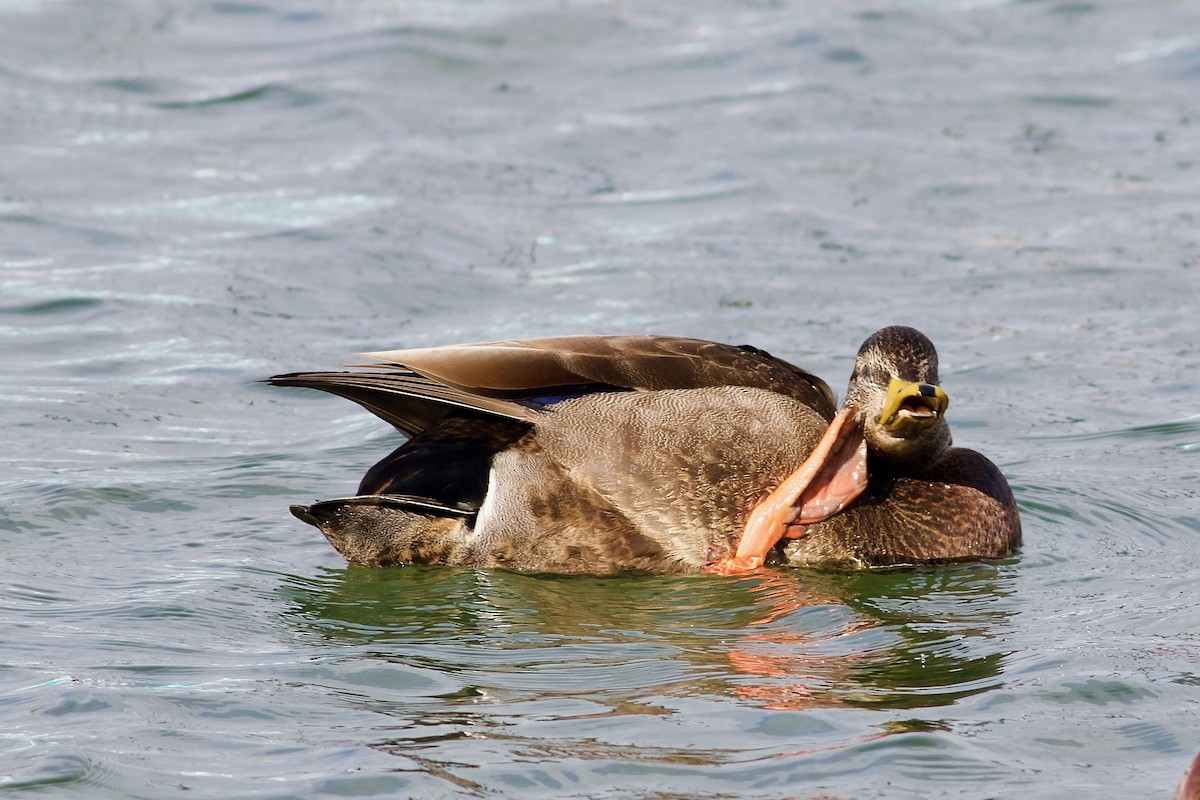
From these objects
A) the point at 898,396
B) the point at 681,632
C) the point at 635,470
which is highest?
the point at 898,396

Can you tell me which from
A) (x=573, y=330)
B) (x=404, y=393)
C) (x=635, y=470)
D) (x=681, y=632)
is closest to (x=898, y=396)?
(x=635, y=470)

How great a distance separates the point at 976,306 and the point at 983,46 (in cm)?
585

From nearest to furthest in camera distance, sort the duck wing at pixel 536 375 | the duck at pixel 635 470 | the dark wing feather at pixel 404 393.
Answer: the dark wing feather at pixel 404 393 → the duck wing at pixel 536 375 → the duck at pixel 635 470

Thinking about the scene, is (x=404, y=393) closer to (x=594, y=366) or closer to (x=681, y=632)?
(x=594, y=366)

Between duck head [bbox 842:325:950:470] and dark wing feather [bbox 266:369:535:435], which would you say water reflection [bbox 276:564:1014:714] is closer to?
duck head [bbox 842:325:950:470]

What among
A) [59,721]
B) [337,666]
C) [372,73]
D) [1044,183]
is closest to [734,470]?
[337,666]

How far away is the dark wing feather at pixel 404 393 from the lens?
6.22 meters

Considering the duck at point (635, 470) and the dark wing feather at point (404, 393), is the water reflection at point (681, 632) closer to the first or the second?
the duck at point (635, 470)

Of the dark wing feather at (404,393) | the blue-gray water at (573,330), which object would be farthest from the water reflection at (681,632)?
the dark wing feather at (404,393)

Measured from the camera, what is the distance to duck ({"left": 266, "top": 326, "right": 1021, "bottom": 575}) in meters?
6.43

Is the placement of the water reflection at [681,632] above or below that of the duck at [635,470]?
below

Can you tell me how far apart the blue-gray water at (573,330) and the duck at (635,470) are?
0.54 ft

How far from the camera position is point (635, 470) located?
6.43 metres

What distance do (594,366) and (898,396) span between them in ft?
3.69
